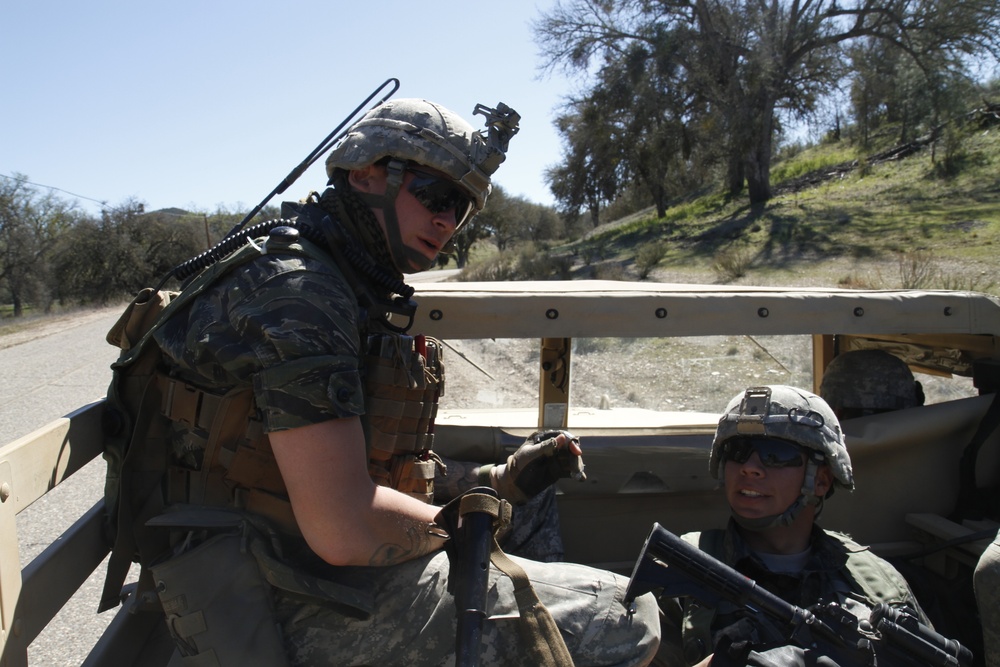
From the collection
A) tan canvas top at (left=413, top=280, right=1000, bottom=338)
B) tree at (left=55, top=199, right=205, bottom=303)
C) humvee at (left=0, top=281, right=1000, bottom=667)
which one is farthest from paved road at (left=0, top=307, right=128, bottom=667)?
tree at (left=55, top=199, right=205, bottom=303)

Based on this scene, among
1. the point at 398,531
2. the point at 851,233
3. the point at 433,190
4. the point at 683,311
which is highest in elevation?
the point at 851,233

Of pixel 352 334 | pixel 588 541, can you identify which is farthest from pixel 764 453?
pixel 352 334

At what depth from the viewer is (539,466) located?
231 centimetres

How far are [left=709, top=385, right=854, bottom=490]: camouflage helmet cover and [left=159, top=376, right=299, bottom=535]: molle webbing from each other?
1.44 metres

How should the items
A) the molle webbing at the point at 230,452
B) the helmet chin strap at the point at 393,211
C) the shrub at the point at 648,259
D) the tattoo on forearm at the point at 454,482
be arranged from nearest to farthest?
the molle webbing at the point at 230,452, the helmet chin strap at the point at 393,211, the tattoo on forearm at the point at 454,482, the shrub at the point at 648,259

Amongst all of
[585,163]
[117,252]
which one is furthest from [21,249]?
[585,163]

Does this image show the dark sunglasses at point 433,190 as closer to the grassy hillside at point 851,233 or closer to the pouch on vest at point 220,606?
the pouch on vest at point 220,606

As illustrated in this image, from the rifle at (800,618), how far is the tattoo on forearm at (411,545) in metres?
0.48

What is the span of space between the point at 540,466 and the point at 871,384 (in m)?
1.80

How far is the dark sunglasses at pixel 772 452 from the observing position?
245 cm

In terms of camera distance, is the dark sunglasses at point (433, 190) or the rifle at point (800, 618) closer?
the rifle at point (800, 618)

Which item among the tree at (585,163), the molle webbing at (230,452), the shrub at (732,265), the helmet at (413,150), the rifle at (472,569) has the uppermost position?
the tree at (585,163)

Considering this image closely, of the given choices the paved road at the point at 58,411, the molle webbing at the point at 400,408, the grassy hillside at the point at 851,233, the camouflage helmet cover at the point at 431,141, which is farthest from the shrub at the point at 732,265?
the molle webbing at the point at 400,408

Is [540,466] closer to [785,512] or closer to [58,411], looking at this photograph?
[785,512]
